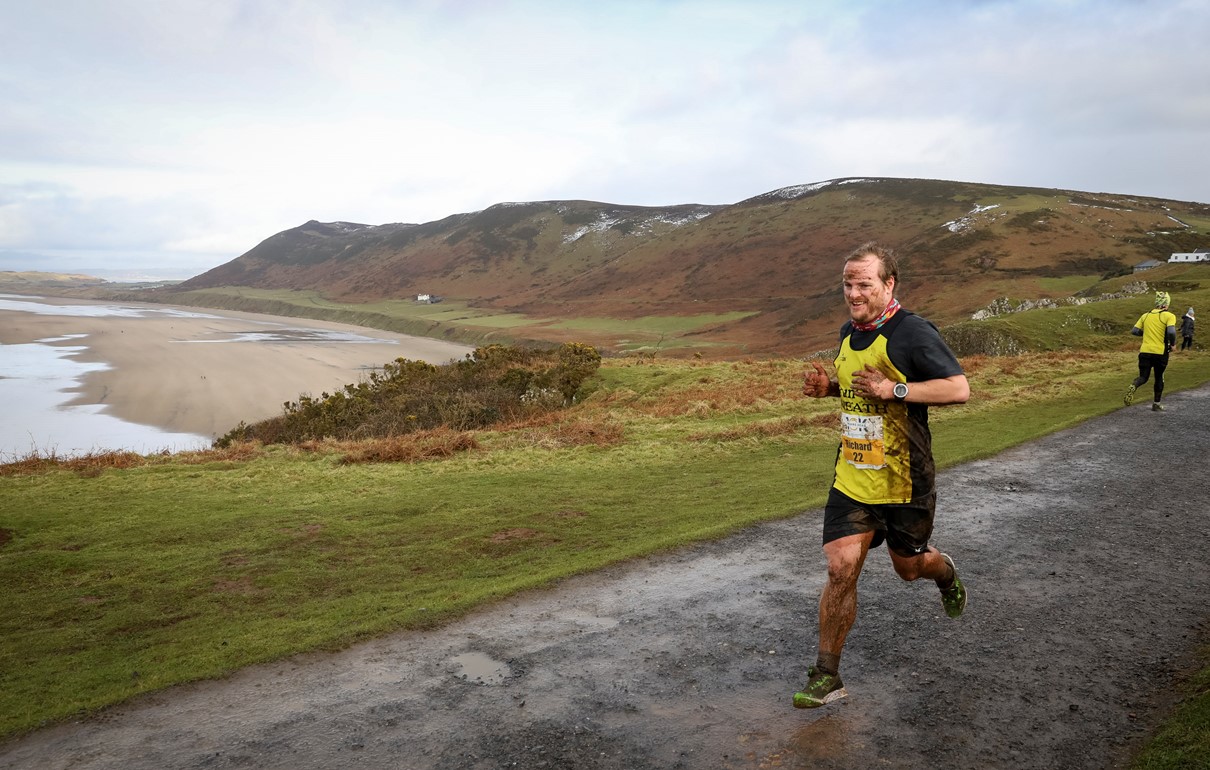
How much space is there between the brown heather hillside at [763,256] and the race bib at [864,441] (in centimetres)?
5085

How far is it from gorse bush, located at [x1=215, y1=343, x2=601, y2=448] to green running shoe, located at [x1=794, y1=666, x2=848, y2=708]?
16.9 metres

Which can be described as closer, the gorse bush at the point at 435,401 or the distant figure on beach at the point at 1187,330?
the gorse bush at the point at 435,401

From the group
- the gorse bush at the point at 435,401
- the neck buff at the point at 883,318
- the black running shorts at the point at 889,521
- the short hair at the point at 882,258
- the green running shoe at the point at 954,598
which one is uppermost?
the short hair at the point at 882,258

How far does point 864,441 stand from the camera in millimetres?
5031

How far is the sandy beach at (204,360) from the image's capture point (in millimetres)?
33188

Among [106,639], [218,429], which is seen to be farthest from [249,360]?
[106,639]

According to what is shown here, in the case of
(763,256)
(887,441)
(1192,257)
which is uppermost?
(763,256)

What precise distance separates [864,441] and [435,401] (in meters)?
20.2

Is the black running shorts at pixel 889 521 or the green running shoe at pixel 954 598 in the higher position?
the black running shorts at pixel 889 521

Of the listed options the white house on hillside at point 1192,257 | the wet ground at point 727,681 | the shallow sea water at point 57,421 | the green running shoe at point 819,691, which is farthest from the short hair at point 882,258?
the white house on hillside at point 1192,257

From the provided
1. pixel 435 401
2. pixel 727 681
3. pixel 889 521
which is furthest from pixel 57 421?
pixel 889 521

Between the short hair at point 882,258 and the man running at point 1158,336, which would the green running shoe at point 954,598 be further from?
the man running at point 1158,336

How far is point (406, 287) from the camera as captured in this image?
493ft

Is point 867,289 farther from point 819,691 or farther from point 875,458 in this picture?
point 819,691
